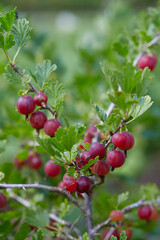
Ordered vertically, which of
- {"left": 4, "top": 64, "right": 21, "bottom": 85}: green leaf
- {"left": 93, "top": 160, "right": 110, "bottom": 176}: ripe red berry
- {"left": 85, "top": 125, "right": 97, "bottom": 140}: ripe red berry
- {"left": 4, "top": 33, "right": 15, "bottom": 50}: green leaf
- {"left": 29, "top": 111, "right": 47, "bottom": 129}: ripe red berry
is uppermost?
{"left": 4, "top": 33, "right": 15, "bottom": 50}: green leaf

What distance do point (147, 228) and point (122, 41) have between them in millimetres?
719

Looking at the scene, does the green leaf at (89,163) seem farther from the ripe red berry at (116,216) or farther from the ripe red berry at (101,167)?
→ the ripe red berry at (116,216)

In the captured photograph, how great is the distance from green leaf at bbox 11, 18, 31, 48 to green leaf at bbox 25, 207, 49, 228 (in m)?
A: 0.50

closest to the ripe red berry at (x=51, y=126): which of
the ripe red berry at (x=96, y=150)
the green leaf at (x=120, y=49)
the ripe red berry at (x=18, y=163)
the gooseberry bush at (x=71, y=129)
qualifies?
the gooseberry bush at (x=71, y=129)

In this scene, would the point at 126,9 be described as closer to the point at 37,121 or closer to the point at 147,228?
the point at 147,228

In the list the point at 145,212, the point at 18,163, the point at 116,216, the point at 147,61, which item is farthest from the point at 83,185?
the point at 18,163

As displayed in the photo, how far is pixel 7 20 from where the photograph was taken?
2.47 ft

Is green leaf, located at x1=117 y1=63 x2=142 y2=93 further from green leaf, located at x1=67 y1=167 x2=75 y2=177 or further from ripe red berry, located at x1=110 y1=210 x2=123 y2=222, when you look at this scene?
ripe red berry, located at x1=110 y1=210 x2=123 y2=222

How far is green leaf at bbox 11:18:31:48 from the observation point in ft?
2.58

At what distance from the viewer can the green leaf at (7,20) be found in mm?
745

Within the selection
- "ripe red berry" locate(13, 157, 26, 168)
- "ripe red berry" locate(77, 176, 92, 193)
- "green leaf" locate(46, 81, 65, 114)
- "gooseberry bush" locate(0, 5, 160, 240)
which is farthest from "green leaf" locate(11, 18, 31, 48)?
"ripe red berry" locate(13, 157, 26, 168)

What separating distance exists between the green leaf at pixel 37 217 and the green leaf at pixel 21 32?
0.50m

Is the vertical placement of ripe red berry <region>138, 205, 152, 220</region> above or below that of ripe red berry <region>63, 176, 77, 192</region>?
below

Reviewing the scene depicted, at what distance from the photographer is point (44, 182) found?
1.23m
